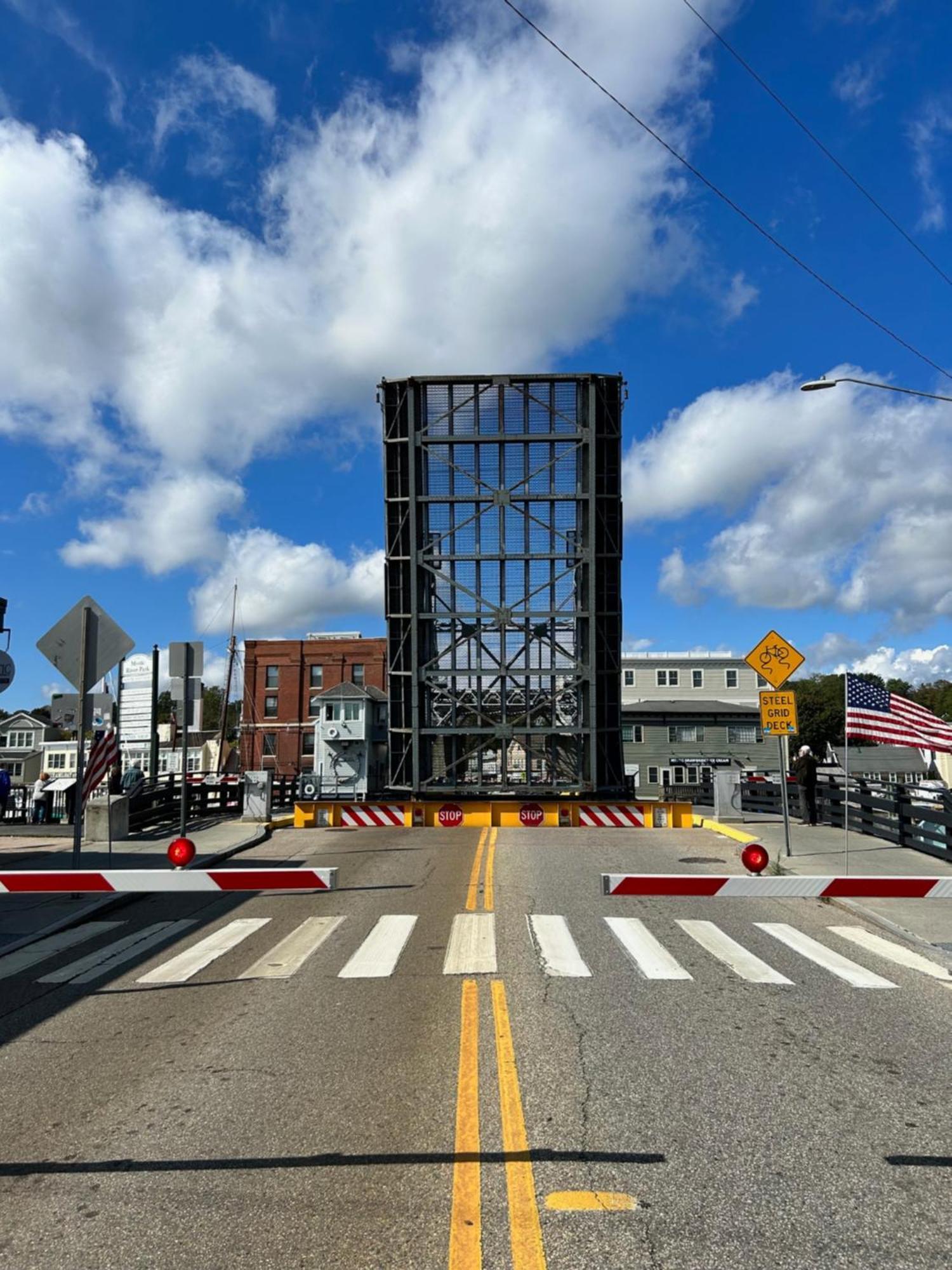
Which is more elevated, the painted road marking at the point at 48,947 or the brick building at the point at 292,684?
the brick building at the point at 292,684

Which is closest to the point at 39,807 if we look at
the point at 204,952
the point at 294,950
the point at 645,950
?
the point at 204,952

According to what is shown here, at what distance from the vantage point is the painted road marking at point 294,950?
27.2ft

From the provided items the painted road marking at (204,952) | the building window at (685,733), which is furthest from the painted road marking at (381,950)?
the building window at (685,733)

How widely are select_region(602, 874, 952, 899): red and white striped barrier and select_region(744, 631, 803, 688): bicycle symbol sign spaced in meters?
10.4

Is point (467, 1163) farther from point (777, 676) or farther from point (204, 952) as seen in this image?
point (777, 676)

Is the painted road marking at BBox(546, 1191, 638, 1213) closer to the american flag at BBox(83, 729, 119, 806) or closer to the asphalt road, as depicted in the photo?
the asphalt road

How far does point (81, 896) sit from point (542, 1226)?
32.7 ft

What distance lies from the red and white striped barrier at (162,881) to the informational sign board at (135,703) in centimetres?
3133

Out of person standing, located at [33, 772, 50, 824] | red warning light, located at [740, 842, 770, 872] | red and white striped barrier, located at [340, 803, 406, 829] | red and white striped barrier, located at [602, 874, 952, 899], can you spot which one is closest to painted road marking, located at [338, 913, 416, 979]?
red and white striped barrier, located at [602, 874, 952, 899]

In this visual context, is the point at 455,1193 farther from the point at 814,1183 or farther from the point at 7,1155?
the point at 7,1155

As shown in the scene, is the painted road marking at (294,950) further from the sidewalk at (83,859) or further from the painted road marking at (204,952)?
the sidewalk at (83,859)

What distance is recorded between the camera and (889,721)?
15.0 meters

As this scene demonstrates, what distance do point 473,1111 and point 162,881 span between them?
2.60 metres

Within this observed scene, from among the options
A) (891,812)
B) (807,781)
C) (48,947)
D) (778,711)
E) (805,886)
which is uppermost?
(778,711)
